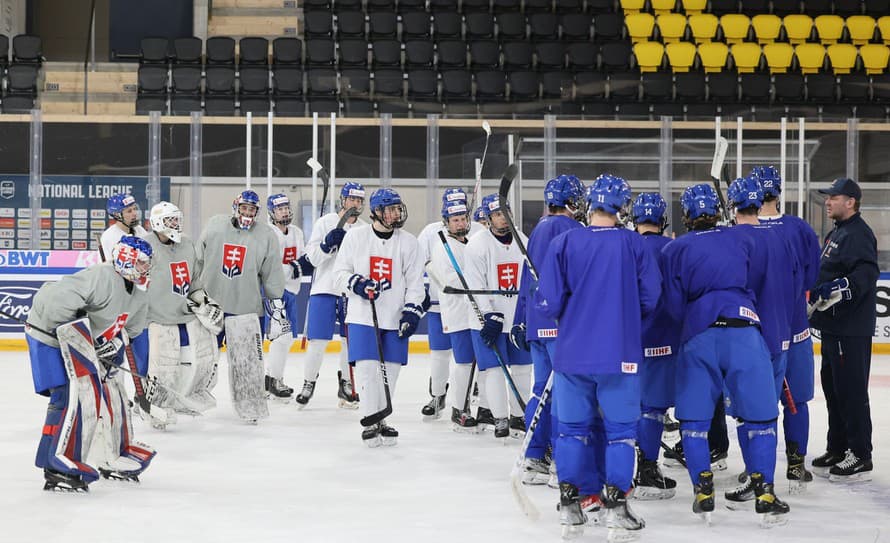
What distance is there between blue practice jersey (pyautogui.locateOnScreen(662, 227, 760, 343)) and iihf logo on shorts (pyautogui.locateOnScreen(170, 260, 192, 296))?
3022 millimetres

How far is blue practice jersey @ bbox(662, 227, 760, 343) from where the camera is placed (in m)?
4.25

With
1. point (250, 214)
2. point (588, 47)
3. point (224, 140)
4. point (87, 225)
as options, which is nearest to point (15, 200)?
point (87, 225)

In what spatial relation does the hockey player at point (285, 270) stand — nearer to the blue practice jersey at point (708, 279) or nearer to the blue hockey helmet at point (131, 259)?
the blue hockey helmet at point (131, 259)

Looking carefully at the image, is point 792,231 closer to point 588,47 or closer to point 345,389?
point 345,389

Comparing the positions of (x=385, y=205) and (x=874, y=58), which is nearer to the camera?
(x=385, y=205)

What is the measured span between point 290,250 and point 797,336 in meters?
3.77

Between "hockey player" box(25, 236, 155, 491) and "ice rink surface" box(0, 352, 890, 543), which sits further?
"hockey player" box(25, 236, 155, 491)

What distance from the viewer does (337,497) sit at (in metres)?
4.72

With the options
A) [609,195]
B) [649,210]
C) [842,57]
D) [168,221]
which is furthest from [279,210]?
[842,57]

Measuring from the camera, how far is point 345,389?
23.8 feet

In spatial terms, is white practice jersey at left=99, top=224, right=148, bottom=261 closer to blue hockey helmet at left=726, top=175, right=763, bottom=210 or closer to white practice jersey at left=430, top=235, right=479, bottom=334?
white practice jersey at left=430, top=235, right=479, bottom=334

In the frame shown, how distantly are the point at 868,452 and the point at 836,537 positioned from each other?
3.69 ft

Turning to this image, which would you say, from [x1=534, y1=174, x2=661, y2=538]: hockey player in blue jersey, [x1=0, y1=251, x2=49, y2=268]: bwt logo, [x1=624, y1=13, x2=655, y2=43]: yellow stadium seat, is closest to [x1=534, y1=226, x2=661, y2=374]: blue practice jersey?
[x1=534, y1=174, x2=661, y2=538]: hockey player in blue jersey

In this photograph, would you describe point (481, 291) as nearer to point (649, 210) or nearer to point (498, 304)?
point (498, 304)
